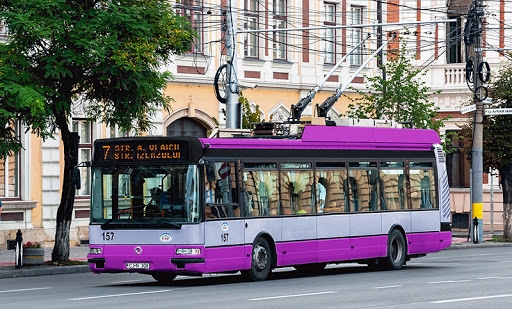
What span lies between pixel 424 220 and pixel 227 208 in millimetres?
6687

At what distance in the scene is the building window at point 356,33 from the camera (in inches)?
1838

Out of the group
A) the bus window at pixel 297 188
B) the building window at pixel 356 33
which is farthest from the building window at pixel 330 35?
the bus window at pixel 297 188

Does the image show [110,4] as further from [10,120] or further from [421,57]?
[421,57]

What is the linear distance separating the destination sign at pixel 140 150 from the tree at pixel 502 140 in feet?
72.4

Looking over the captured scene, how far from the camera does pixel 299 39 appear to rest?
146 feet

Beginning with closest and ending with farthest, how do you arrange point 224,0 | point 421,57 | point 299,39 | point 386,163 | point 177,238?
point 177,238 → point 386,163 → point 224,0 → point 299,39 → point 421,57

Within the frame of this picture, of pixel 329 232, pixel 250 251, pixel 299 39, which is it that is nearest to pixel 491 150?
pixel 299 39

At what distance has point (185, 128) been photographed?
4053 cm

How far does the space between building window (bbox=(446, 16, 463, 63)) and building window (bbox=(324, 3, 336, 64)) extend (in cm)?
615

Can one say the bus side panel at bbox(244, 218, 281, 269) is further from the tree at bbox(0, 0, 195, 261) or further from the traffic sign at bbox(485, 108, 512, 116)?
the traffic sign at bbox(485, 108, 512, 116)

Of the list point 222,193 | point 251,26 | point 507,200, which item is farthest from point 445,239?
point 251,26

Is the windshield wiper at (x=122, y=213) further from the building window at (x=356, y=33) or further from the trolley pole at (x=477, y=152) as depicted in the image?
the building window at (x=356, y=33)

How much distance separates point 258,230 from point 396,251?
5.03 meters

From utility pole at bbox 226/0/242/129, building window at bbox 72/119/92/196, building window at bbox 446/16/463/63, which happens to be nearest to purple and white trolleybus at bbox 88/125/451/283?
utility pole at bbox 226/0/242/129
